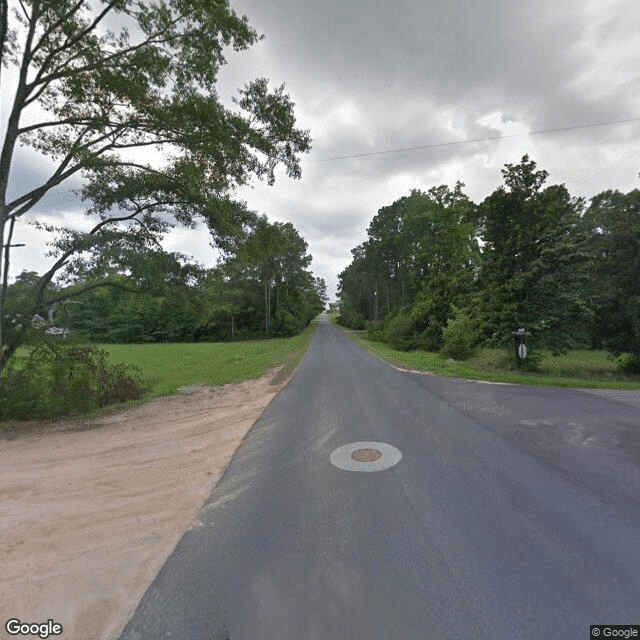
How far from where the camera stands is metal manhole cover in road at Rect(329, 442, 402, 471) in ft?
14.3

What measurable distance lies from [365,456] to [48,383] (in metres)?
8.48

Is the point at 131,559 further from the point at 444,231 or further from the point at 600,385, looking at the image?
the point at 444,231

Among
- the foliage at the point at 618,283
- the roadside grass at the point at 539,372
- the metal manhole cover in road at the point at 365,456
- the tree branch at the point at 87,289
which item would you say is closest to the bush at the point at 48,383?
the tree branch at the point at 87,289

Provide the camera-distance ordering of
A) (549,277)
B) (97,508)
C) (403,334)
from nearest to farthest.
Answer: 1. (97,508)
2. (549,277)
3. (403,334)

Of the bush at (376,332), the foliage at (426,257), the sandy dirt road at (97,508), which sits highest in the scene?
the foliage at (426,257)

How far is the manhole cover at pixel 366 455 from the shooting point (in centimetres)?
458

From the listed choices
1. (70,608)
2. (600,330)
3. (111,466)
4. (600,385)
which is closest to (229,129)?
(111,466)

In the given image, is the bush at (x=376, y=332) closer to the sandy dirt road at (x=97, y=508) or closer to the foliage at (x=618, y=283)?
the foliage at (x=618, y=283)

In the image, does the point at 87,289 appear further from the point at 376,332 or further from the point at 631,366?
the point at 376,332

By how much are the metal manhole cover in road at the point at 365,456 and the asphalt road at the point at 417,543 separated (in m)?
0.15

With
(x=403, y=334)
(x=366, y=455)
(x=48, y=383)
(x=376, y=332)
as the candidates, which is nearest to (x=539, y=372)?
(x=403, y=334)

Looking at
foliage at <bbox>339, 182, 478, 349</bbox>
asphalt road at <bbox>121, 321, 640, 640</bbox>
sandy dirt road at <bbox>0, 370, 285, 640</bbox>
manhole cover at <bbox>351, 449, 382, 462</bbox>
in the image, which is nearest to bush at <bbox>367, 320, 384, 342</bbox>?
foliage at <bbox>339, 182, 478, 349</bbox>

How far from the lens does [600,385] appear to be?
32.3 feet

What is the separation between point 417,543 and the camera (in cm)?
272
